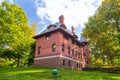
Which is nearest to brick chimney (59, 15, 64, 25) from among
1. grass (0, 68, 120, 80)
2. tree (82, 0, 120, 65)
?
tree (82, 0, 120, 65)

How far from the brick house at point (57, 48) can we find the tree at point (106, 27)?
6207 mm

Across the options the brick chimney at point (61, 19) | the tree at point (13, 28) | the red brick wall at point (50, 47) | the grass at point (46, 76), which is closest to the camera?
the grass at point (46, 76)

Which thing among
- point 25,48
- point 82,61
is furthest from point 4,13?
point 82,61

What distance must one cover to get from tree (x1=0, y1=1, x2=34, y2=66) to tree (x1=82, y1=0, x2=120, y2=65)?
15.1 m

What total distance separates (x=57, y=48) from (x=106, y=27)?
1189cm

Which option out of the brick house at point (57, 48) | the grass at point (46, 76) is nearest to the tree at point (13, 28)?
the brick house at point (57, 48)

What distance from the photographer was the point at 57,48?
42469mm

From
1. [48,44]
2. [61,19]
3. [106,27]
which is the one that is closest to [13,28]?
[48,44]

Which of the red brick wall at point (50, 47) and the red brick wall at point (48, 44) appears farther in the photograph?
the red brick wall at point (48, 44)

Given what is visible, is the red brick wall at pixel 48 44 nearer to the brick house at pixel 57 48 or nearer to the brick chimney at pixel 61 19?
the brick house at pixel 57 48

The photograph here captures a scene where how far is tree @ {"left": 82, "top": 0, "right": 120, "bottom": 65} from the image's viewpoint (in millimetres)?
36094

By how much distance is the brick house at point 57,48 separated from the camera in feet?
139

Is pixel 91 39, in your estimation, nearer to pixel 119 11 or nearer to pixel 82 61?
pixel 119 11

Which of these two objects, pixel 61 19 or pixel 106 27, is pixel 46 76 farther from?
pixel 61 19
